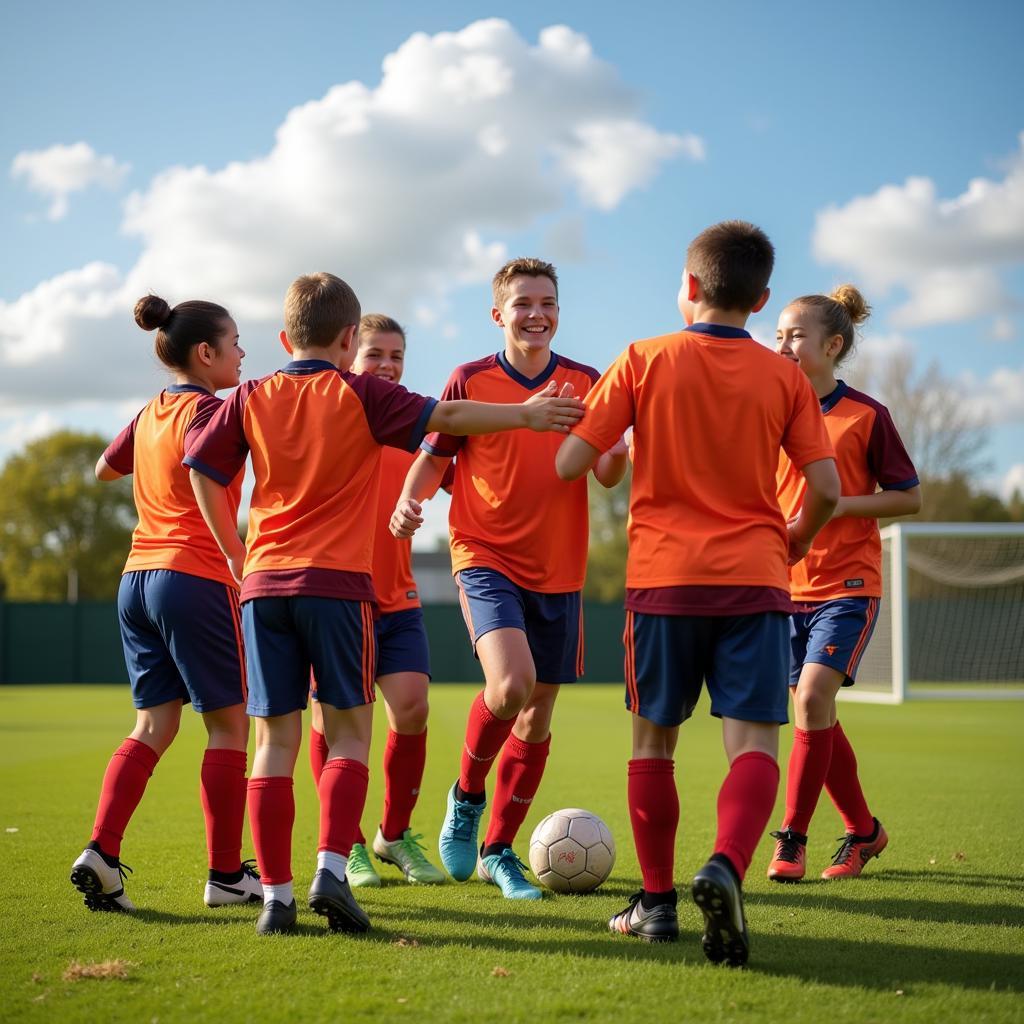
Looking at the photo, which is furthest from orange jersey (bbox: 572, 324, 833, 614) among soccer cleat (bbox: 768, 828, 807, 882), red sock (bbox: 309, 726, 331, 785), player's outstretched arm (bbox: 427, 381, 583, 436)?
red sock (bbox: 309, 726, 331, 785)

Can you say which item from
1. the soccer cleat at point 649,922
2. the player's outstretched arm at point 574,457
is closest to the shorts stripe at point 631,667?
the player's outstretched arm at point 574,457

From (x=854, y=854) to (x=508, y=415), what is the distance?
2.55 metres

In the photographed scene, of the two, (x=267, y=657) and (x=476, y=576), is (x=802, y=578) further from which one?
(x=267, y=657)

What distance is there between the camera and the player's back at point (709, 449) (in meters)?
3.49

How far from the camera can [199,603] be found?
4273 millimetres

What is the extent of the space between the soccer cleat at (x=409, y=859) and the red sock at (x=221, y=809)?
64 cm

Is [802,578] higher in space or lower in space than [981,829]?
higher

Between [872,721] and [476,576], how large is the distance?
12648 mm

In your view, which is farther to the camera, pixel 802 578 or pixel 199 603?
pixel 802 578

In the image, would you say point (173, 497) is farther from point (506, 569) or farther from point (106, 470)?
point (506, 569)

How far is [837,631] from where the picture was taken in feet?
16.0

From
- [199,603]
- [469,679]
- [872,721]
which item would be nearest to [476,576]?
[199,603]

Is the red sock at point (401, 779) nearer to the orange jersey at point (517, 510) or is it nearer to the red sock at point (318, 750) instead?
the red sock at point (318, 750)

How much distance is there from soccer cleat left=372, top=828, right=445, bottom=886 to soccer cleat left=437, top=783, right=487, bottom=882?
0.28 ft
